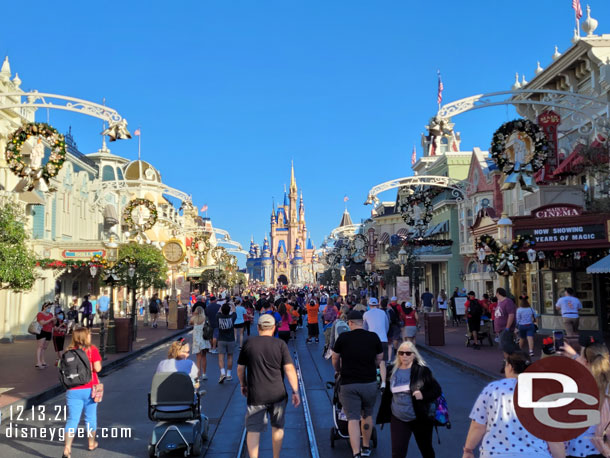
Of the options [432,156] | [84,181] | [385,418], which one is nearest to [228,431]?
[385,418]

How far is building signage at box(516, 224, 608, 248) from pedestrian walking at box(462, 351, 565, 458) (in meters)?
15.8

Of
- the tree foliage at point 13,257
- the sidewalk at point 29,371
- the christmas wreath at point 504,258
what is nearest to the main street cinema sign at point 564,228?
the christmas wreath at point 504,258

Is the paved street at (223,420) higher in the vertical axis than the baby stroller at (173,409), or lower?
lower

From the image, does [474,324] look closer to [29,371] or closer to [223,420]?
[223,420]

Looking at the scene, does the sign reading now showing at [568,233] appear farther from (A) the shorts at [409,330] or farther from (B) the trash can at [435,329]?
(A) the shorts at [409,330]

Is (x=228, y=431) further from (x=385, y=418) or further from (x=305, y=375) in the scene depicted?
(x=305, y=375)

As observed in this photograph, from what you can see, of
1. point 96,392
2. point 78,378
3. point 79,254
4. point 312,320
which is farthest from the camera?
point 79,254

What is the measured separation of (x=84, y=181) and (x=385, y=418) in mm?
32233

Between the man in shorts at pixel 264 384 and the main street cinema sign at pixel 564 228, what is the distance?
14531 millimetres

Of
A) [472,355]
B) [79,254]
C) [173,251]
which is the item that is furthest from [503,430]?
[173,251]

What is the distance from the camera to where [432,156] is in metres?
49.7

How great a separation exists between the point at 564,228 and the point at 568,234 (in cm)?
22

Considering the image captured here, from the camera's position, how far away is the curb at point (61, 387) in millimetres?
10148

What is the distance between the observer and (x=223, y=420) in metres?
9.14
